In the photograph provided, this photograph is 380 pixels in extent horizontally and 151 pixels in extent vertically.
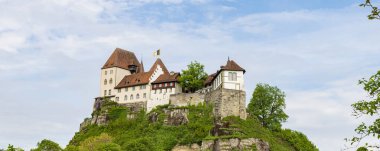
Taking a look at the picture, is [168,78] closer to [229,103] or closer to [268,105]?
[229,103]

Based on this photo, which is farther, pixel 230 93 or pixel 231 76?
pixel 231 76

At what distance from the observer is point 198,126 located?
8325 centimetres

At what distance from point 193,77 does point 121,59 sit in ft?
63.1

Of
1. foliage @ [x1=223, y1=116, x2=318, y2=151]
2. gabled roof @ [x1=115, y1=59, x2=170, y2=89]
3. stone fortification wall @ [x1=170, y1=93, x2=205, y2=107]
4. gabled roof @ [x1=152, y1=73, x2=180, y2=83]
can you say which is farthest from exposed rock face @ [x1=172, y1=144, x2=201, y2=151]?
gabled roof @ [x1=115, y1=59, x2=170, y2=89]

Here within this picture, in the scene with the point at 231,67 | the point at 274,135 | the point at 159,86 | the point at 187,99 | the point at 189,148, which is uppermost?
the point at 231,67

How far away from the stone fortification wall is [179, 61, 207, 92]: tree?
2482mm

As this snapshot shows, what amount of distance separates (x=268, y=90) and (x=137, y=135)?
23893mm

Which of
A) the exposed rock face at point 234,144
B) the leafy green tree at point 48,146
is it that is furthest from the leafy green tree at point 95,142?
the exposed rock face at point 234,144

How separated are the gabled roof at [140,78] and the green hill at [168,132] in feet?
16.5

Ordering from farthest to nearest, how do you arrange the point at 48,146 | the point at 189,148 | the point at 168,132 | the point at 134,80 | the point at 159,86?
the point at 134,80 → the point at 159,86 → the point at 168,132 → the point at 48,146 → the point at 189,148

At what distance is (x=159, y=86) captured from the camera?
93.6 meters

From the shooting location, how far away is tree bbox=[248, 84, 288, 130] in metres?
88.8

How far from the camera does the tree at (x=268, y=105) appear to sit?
8875 cm

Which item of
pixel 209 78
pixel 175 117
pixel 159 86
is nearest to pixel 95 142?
pixel 175 117
